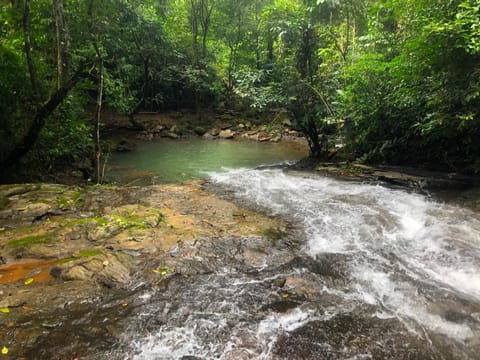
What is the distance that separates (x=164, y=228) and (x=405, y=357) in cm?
390

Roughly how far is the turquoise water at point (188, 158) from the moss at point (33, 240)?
210 inches

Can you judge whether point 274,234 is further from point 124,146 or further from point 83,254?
point 124,146

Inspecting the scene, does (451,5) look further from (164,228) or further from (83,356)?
(83,356)

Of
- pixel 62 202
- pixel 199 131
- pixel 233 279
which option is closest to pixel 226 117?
pixel 199 131

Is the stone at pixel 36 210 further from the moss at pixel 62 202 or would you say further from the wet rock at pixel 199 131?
the wet rock at pixel 199 131

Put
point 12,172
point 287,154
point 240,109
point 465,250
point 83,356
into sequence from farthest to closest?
point 240,109, point 287,154, point 12,172, point 465,250, point 83,356

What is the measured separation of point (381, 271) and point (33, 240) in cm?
512

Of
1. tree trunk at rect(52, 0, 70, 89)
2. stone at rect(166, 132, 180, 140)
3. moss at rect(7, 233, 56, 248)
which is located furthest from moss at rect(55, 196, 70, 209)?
stone at rect(166, 132, 180, 140)

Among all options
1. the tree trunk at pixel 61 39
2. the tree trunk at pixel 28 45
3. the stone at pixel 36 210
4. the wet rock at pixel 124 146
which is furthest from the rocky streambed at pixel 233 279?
the wet rock at pixel 124 146

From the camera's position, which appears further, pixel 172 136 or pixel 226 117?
pixel 226 117

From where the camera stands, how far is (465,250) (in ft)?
14.2

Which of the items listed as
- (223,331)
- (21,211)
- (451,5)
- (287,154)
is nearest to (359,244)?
(223,331)

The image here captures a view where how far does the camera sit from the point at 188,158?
13.6m

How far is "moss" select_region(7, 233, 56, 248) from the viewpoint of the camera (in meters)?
4.06
